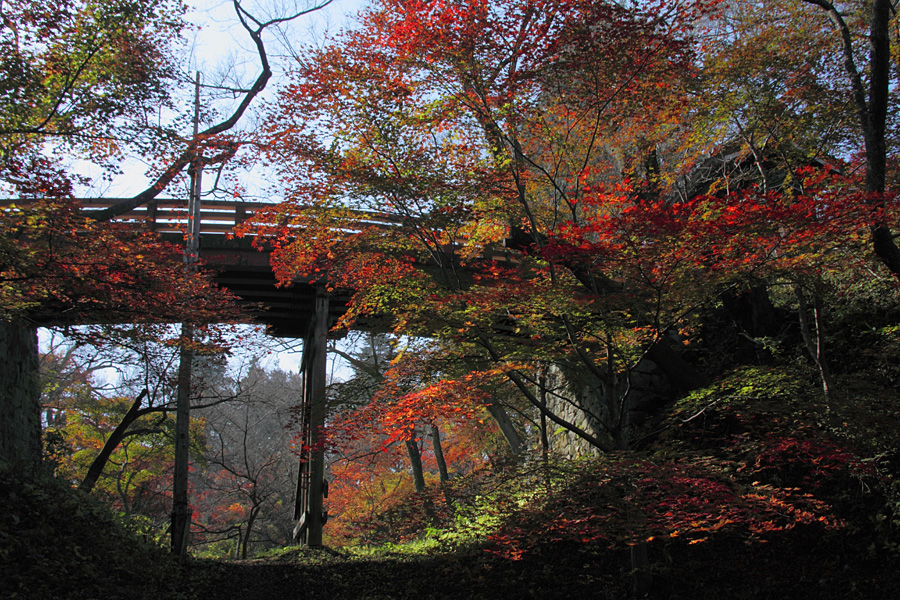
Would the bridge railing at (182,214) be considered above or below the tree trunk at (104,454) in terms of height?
above

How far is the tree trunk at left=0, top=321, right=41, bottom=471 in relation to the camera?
9.08 m

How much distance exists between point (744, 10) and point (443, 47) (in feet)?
19.2

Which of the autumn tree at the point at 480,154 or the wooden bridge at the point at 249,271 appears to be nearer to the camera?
the autumn tree at the point at 480,154

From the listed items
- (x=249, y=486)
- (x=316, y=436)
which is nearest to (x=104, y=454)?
(x=316, y=436)

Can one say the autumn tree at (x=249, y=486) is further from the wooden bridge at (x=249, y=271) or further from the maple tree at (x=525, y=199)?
the maple tree at (x=525, y=199)

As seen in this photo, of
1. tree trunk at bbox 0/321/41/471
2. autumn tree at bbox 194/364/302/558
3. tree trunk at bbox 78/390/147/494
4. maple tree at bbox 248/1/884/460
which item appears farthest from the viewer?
autumn tree at bbox 194/364/302/558

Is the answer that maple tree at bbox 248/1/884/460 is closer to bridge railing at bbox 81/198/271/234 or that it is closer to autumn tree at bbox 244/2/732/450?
autumn tree at bbox 244/2/732/450

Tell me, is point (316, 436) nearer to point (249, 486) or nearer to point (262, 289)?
point (262, 289)

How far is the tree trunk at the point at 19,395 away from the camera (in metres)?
9.08

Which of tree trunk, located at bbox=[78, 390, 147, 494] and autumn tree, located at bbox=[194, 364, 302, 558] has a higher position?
tree trunk, located at bbox=[78, 390, 147, 494]

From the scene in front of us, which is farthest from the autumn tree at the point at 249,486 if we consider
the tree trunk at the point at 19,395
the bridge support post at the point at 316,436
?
the tree trunk at the point at 19,395

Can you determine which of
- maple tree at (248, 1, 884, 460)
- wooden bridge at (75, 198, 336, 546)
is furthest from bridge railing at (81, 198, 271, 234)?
maple tree at (248, 1, 884, 460)

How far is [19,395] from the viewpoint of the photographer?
9711 mm

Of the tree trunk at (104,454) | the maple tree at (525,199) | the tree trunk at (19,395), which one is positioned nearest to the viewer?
the maple tree at (525,199)
